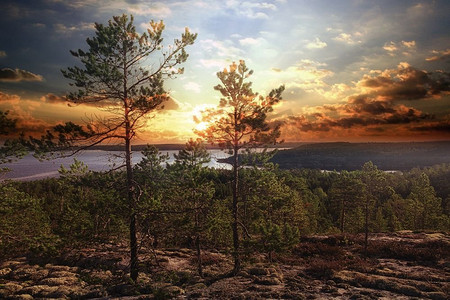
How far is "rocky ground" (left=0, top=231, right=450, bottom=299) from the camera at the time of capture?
1619 centimetres

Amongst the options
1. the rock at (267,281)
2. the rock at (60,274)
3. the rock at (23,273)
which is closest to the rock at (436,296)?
the rock at (267,281)

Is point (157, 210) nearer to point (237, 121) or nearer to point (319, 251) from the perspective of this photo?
point (237, 121)

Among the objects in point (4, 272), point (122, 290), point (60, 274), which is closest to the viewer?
point (122, 290)

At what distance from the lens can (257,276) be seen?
19875 millimetres

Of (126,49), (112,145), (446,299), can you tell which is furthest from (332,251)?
(126,49)

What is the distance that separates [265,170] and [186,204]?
23.6ft

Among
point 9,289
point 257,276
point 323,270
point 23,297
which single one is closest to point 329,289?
point 257,276

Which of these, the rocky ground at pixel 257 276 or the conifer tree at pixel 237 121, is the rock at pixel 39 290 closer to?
the rocky ground at pixel 257 276

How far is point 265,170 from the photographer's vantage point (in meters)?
18.8

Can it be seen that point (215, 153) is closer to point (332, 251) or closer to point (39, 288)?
point (39, 288)

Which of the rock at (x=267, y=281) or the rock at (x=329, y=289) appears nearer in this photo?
the rock at (x=329, y=289)

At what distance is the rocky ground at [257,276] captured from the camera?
16.2 m

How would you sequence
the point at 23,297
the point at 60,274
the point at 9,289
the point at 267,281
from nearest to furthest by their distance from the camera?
the point at 23,297 < the point at 9,289 < the point at 267,281 < the point at 60,274

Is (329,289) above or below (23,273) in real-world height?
above
